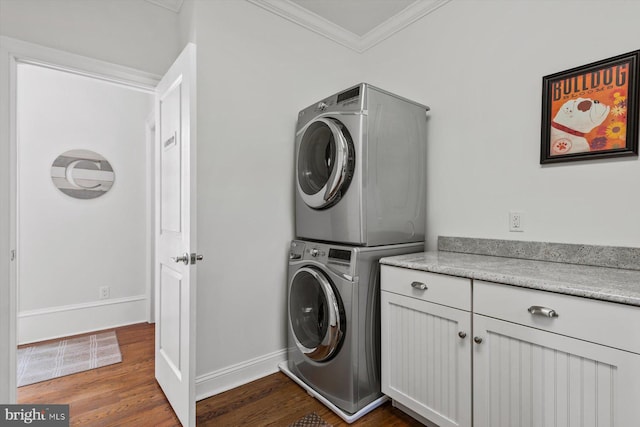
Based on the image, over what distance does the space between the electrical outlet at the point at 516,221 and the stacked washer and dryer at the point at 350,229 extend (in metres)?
0.53

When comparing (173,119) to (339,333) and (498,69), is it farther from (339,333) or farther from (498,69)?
(498,69)

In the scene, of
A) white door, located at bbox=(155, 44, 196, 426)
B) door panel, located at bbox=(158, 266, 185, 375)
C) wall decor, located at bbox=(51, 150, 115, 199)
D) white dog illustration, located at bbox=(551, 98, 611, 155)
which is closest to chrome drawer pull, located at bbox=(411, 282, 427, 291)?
white dog illustration, located at bbox=(551, 98, 611, 155)

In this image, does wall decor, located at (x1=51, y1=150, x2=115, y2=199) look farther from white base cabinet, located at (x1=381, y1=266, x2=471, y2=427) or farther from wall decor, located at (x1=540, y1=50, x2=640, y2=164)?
wall decor, located at (x1=540, y1=50, x2=640, y2=164)

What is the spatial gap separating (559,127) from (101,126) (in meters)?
3.79

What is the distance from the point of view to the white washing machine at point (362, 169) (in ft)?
5.73

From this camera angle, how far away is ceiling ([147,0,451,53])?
2207mm

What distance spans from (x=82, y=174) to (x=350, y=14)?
9.43 feet

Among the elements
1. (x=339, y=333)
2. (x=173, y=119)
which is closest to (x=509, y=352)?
(x=339, y=333)

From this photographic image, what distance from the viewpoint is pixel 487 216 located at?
6.19ft

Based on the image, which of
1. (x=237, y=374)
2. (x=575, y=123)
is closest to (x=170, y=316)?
(x=237, y=374)

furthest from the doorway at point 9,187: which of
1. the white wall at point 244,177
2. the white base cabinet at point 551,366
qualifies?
the white base cabinet at point 551,366

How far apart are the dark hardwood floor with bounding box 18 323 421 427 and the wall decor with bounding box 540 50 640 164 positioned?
1.64 m

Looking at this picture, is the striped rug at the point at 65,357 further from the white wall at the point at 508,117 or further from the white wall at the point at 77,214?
the white wall at the point at 508,117

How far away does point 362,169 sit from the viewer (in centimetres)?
173
